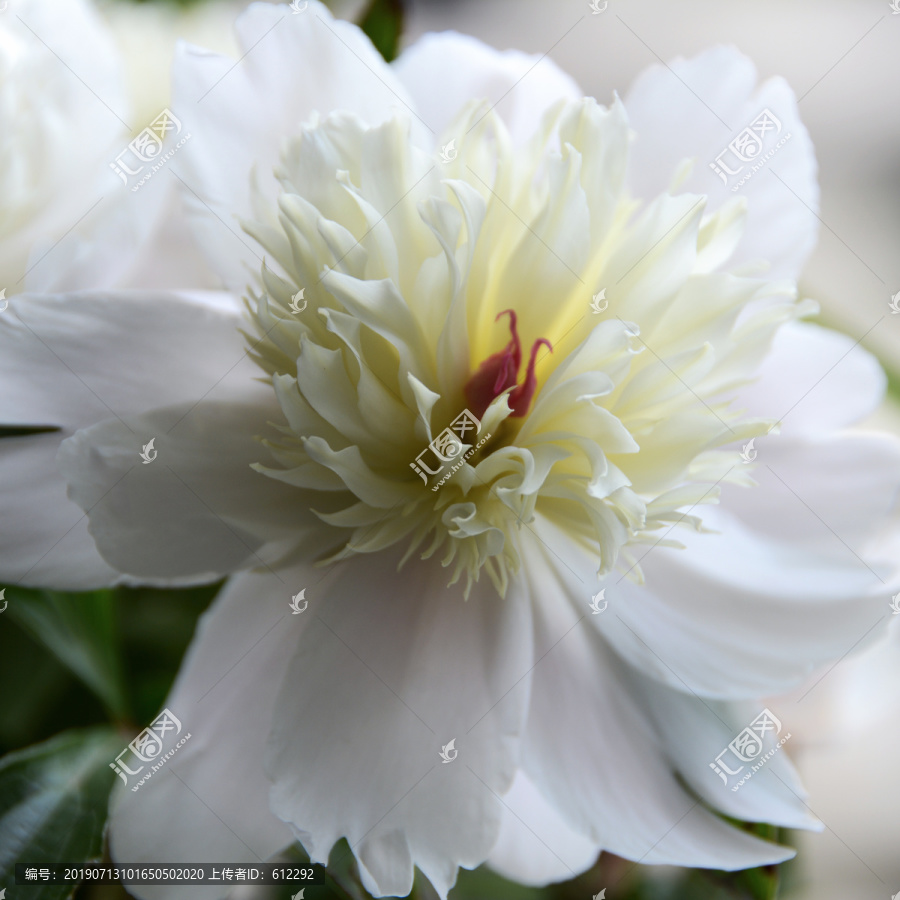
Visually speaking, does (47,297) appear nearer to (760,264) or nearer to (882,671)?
(760,264)

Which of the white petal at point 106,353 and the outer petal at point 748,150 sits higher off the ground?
the outer petal at point 748,150

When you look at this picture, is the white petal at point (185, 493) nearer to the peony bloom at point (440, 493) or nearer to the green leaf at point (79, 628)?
the peony bloom at point (440, 493)

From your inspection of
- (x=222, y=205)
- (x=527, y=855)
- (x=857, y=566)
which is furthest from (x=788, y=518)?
(x=222, y=205)

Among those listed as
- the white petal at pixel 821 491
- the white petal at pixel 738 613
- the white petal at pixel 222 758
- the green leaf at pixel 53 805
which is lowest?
the green leaf at pixel 53 805

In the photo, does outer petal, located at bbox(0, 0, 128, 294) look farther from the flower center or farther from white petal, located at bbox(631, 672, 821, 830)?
white petal, located at bbox(631, 672, 821, 830)

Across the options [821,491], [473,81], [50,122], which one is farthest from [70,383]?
[821,491]

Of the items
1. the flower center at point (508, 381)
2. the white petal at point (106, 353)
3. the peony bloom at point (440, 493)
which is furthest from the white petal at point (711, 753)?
the white petal at point (106, 353)
